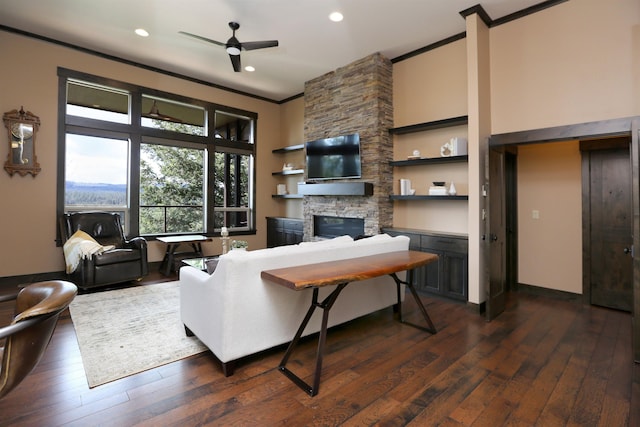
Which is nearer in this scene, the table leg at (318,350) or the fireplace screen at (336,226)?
the table leg at (318,350)

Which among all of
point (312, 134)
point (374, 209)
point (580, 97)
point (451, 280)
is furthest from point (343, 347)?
point (312, 134)

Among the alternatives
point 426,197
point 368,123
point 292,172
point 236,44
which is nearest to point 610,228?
Result: point 426,197

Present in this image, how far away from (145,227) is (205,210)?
1.11m

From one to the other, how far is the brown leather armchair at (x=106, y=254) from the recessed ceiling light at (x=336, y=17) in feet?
13.4

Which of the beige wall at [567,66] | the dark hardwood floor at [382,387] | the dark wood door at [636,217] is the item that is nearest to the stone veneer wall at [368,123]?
the beige wall at [567,66]

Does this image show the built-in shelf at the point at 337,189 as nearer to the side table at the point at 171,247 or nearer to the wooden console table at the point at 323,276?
the side table at the point at 171,247

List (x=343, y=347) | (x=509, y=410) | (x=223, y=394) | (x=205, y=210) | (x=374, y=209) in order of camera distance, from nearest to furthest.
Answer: (x=509, y=410) → (x=223, y=394) → (x=343, y=347) → (x=374, y=209) → (x=205, y=210)

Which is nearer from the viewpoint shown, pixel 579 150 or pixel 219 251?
pixel 579 150

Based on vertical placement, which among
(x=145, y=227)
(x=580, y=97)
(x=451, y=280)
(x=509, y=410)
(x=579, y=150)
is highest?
(x=580, y=97)

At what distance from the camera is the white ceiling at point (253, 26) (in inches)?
150

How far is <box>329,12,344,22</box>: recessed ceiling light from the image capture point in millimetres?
3971

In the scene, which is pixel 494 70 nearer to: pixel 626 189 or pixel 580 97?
pixel 580 97

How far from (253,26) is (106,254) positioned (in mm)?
3711

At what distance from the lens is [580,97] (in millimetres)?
3434
